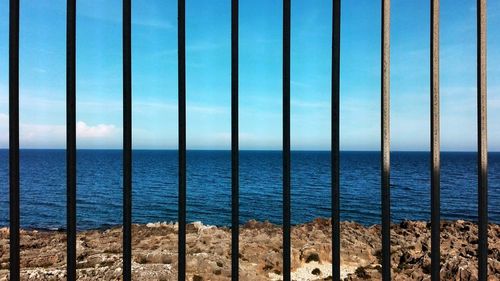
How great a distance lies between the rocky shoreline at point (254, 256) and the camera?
887 centimetres

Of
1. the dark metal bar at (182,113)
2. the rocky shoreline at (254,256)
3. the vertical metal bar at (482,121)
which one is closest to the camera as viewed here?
the dark metal bar at (182,113)

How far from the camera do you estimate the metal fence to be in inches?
49.9

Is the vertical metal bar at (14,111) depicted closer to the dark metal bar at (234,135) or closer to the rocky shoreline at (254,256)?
the dark metal bar at (234,135)

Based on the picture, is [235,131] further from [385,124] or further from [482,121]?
[482,121]

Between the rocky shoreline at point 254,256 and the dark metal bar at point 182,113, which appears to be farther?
the rocky shoreline at point 254,256

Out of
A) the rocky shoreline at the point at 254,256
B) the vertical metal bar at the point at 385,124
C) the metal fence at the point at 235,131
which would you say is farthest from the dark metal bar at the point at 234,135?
the rocky shoreline at the point at 254,256

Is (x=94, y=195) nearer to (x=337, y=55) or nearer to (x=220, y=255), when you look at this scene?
(x=220, y=255)

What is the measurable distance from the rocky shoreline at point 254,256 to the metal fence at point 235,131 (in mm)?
7636

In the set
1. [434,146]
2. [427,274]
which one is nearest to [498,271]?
[427,274]

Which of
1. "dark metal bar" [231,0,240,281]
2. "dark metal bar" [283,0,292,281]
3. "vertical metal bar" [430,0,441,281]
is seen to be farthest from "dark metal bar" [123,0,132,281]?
"vertical metal bar" [430,0,441,281]

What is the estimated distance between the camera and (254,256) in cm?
1086

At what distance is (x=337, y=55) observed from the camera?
1312mm

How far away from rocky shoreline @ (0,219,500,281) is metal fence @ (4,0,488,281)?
7.64m

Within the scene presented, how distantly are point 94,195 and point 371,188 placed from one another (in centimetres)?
3090
